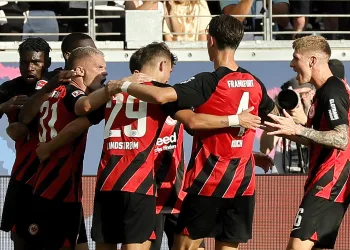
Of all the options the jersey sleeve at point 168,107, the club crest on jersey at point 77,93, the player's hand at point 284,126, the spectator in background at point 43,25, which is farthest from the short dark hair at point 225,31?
the spectator in background at point 43,25

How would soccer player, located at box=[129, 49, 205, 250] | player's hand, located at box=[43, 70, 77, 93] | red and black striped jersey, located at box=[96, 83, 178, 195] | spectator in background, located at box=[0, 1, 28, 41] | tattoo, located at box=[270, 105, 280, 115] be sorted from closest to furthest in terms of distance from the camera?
red and black striped jersey, located at box=[96, 83, 178, 195], player's hand, located at box=[43, 70, 77, 93], tattoo, located at box=[270, 105, 280, 115], soccer player, located at box=[129, 49, 205, 250], spectator in background, located at box=[0, 1, 28, 41]

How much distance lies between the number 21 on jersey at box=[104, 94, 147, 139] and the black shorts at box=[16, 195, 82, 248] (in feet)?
2.75

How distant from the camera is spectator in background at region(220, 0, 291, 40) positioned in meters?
12.9

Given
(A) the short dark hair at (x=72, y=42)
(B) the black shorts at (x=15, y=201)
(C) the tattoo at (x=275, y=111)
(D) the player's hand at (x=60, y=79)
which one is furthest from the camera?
(A) the short dark hair at (x=72, y=42)

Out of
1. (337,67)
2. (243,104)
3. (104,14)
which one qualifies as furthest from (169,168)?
(104,14)

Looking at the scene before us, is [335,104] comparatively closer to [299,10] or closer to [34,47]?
[34,47]

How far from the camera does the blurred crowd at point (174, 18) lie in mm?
12953

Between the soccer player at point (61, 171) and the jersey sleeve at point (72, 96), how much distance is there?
0.02 metres

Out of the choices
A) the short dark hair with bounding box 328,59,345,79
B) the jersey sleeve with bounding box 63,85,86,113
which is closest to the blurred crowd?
the short dark hair with bounding box 328,59,345,79

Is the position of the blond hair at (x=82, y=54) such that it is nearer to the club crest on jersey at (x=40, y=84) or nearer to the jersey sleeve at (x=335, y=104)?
the club crest on jersey at (x=40, y=84)

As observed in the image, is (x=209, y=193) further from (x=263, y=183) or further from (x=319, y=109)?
(x=263, y=183)

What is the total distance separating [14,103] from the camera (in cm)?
848

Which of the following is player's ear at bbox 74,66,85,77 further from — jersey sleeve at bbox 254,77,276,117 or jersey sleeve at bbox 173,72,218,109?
jersey sleeve at bbox 254,77,276,117

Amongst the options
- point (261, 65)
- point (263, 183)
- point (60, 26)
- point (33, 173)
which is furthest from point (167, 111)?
point (60, 26)
